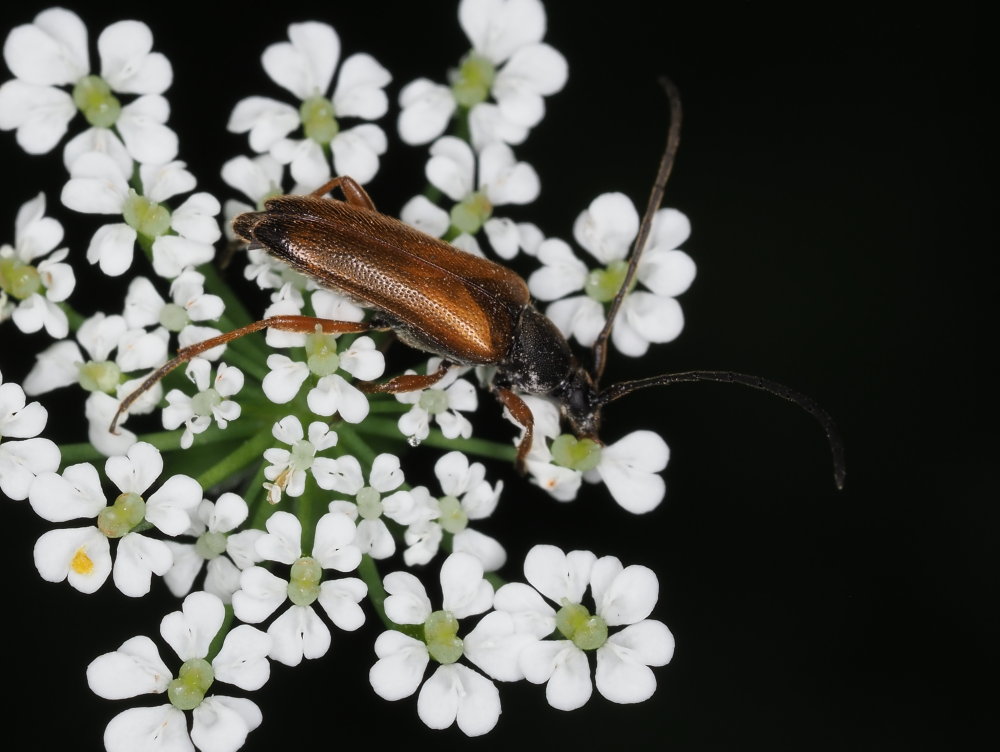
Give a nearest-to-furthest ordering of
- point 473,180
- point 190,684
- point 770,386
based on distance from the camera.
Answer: point 190,684 < point 770,386 < point 473,180

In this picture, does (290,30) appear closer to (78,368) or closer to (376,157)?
(376,157)

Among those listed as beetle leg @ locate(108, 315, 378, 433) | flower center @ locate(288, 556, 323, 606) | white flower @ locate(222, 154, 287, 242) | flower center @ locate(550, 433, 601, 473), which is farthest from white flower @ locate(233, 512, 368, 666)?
white flower @ locate(222, 154, 287, 242)

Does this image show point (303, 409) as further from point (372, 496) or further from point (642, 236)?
point (642, 236)

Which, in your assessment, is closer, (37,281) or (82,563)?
(82,563)

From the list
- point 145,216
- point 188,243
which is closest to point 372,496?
point 188,243

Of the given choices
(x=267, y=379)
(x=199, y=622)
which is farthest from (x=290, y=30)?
(x=199, y=622)

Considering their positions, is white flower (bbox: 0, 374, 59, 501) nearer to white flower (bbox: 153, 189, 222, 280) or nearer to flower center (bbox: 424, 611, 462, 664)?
white flower (bbox: 153, 189, 222, 280)
